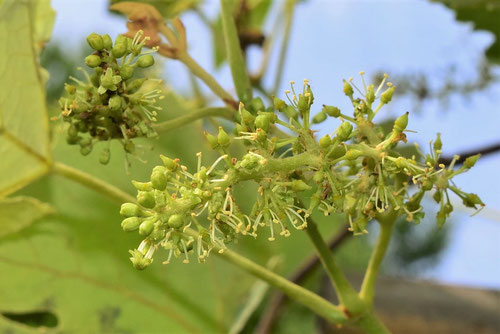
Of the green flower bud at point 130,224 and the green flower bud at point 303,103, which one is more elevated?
the green flower bud at point 303,103

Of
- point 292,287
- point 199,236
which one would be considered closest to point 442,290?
point 292,287

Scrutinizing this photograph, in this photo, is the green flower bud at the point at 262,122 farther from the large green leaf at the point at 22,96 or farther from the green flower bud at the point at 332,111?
the large green leaf at the point at 22,96

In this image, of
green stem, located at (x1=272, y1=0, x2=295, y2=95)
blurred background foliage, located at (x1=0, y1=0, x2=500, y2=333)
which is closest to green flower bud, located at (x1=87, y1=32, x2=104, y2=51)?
blurred background foliage, located at (x1=0, y1=0, x2=500, y2=333)

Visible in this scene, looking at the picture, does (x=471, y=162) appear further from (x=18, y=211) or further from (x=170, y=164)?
(x=18, y=211)

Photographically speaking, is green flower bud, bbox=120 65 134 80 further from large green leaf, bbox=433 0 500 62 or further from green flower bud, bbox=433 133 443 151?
large green leaf, bbox=433 0 500 62

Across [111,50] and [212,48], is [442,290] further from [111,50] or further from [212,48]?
[111,50]

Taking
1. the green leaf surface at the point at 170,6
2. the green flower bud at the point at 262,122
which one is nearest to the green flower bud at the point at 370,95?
the green flower bud at the point at 262,122
